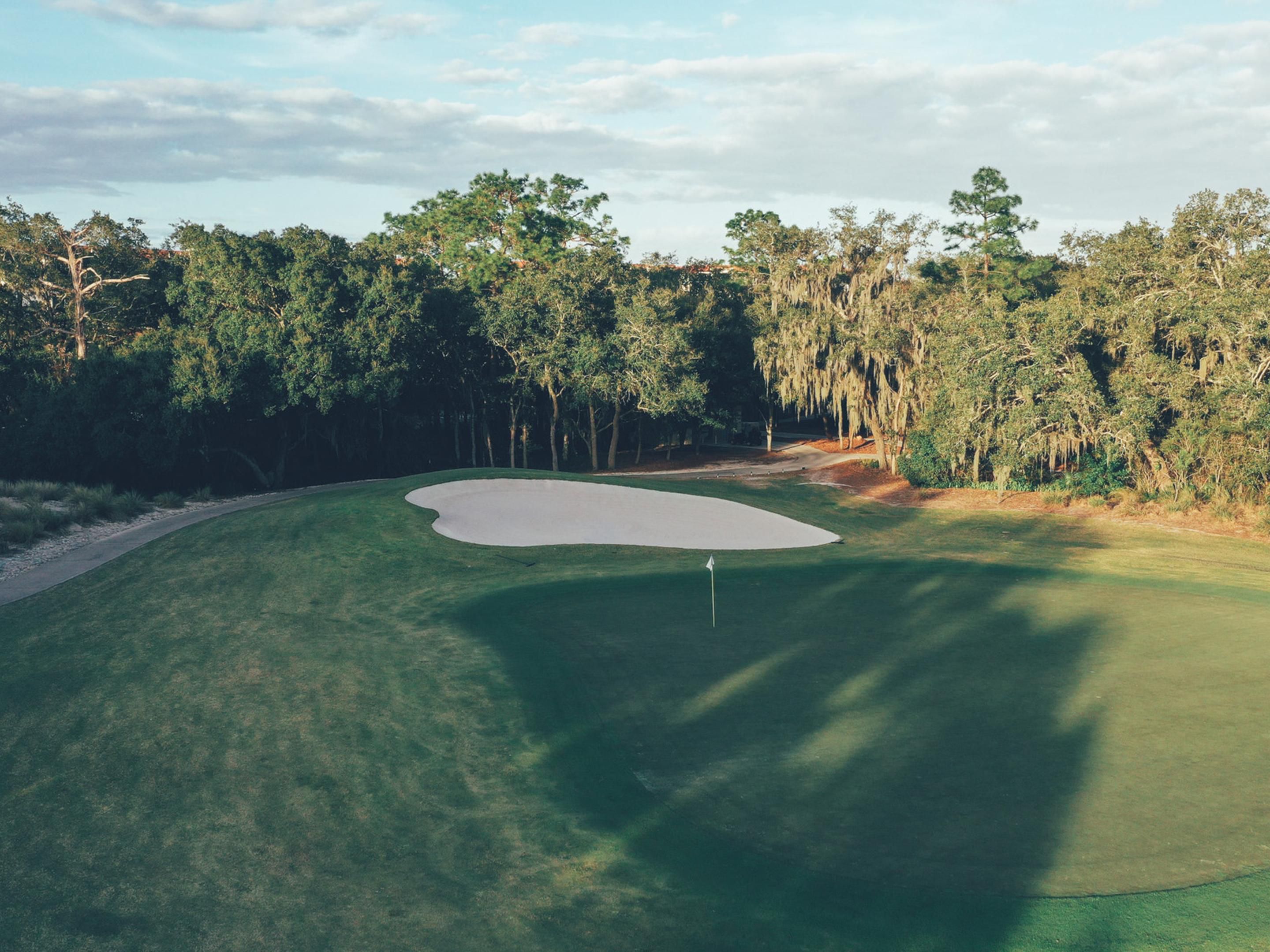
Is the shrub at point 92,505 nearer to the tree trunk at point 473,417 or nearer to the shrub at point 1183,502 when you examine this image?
the tree trunk at point 473,417

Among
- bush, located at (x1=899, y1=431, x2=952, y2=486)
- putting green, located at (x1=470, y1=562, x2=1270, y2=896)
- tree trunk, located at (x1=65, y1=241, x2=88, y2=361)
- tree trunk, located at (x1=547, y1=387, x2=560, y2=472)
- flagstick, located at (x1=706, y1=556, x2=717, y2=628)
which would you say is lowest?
putting green, located at (x1=470, y1=562, x2=1270, y2=896)

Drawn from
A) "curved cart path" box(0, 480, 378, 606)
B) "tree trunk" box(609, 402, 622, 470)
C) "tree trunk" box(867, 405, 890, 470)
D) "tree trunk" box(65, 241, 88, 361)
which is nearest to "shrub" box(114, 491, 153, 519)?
"curved cart path" box(0, 480, 378, 606)

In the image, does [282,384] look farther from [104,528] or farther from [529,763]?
[529,763]

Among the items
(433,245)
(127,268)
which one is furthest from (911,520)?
(433,245)

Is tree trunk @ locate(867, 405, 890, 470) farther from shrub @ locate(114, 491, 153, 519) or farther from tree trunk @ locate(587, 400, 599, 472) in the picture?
shrub @ locate(114, 491, 153, 519)

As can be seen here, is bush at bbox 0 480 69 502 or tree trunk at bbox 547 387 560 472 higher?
tree trunk at bbox 547 387 560 472

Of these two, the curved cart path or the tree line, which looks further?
the tree line

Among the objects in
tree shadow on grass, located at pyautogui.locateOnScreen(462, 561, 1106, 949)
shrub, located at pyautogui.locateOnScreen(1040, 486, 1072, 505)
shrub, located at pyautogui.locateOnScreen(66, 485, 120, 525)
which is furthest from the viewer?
shrub, located at pyautogui.locateOnScreen(1040, 486, 1072, 505)
